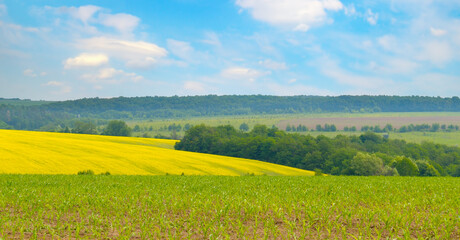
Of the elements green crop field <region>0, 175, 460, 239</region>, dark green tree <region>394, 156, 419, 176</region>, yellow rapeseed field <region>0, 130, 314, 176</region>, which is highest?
green crop field <region>0, 175, 460, 239</region>

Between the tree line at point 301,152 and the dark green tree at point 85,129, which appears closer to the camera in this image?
the tree line at point 301,152

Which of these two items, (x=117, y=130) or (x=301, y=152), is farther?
(x=117, y=130)

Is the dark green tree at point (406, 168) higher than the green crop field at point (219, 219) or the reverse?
the reverse

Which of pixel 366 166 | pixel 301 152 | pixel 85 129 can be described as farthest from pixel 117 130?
pixel 366 166

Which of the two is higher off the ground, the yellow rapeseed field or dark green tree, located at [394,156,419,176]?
the yellow rapeseed field

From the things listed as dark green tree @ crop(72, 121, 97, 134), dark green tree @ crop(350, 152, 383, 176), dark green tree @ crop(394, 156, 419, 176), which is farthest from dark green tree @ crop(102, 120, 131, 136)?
dark green tree @ crop(394, 156, 419, 176)

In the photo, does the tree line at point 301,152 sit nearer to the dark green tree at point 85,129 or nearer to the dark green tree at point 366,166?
the dark green tree at point 366,166

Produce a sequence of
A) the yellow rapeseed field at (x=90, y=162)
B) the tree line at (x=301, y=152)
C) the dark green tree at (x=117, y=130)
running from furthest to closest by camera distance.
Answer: the dark green tree at (x=117, y=130) → the tree line at (x=301, y=152) → the yellow rapeseed field at (x=90, y=162)

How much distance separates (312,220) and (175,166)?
124 feet

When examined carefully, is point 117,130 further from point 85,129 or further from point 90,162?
point 90,162

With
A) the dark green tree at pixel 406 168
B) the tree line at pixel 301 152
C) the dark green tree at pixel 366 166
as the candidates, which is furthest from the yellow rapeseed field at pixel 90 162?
Result: the tree line at pixel 301 152

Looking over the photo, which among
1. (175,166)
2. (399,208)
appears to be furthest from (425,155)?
(399,208)

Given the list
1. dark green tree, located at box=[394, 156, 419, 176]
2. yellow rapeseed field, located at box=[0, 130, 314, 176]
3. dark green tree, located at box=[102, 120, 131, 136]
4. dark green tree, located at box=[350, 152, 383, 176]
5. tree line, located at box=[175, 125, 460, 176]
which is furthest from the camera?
dark green tree, located at box=[102, 120, 131, 136]

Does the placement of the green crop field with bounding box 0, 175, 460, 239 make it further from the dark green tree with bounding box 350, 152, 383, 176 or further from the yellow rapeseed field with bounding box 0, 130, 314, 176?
the dark green tree with bounding box 350, 152, 383, 176
